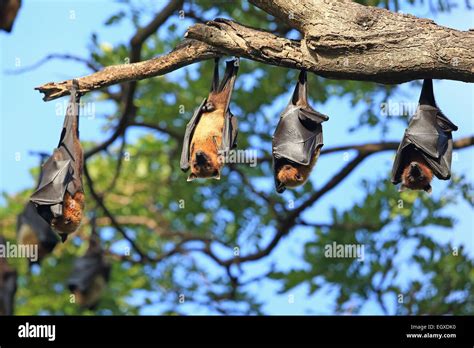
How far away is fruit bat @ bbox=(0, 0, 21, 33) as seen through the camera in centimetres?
880

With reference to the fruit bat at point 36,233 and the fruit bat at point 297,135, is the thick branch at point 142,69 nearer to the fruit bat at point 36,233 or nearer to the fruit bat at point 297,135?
the fruit bat at point 297,135

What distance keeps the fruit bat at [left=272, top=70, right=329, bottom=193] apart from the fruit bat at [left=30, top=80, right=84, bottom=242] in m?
1.56

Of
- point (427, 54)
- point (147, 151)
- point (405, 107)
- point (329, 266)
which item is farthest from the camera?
point (147, 151)

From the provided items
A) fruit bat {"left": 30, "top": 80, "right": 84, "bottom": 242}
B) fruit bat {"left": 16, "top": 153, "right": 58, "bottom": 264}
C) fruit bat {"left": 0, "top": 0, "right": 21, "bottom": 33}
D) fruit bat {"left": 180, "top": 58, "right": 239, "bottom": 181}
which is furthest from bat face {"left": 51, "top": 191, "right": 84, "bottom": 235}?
fruit bat {"left": 16, "top": 153, "right": 58, "bottom": 264}

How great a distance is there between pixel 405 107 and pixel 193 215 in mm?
3752

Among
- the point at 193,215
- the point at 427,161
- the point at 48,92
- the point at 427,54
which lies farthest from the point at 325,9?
the point at 193,215

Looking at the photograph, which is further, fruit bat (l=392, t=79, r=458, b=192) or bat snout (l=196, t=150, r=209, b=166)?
bat snout (l=196, t=150, r=209, b=166)

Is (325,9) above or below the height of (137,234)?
below

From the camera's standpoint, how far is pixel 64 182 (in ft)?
23.1

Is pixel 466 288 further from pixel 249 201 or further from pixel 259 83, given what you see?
pixel 259 83

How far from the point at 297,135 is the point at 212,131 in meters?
0.74

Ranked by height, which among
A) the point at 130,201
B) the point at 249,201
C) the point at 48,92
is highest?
the point at 130,201

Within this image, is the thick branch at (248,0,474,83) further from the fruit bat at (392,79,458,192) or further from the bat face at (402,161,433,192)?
the bat face at (402,161,433,192)

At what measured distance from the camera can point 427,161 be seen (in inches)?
262
